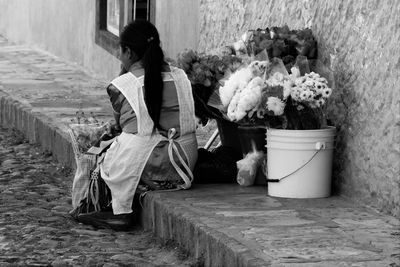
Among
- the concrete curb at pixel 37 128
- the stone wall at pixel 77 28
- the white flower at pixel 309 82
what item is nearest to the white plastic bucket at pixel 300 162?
the white flower at pixel 309 82

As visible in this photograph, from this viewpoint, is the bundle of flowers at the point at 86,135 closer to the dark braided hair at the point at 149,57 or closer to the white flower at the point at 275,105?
the dark braided hair at the point at 149,57

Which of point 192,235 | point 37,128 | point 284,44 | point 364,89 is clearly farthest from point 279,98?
point 37,128

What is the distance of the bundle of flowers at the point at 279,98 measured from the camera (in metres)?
6.45

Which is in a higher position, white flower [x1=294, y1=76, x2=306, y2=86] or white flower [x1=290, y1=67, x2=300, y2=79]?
white flower [x1=290, y1=67, x2=300, y2=79]

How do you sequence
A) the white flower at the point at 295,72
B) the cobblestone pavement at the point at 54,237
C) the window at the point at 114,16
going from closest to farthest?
the cobblestone pavement at the point at 54,237 → the white flower at the point at 295,72 → the window at the point at 114,16

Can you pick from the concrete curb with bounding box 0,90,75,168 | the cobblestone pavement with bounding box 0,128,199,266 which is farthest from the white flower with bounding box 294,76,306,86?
the concrete curb with bounding box 0,90,75,168

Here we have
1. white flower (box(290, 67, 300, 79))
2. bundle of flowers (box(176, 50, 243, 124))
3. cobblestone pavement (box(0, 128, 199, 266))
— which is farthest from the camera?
bundle of flowers (box(176, 50, 243, 124))

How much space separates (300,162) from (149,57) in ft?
3.41

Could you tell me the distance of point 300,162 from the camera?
652 cm

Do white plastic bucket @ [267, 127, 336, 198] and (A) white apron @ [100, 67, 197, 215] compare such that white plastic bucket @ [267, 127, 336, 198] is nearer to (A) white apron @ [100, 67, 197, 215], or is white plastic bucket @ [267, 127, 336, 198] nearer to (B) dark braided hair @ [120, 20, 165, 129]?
(A) white apron @ [100, 67, 197, 215]

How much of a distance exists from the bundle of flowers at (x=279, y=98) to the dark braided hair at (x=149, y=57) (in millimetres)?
407

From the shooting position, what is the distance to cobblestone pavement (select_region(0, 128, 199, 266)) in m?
6.06

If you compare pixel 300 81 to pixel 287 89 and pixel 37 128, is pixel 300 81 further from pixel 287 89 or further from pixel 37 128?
pixel 37 128

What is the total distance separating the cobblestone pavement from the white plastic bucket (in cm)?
77
